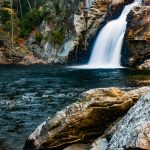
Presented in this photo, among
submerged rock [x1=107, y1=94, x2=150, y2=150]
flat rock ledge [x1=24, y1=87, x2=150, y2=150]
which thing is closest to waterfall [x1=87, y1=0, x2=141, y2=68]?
flat rock ledge [x1=24, y1=87, x2=150, y2=150]

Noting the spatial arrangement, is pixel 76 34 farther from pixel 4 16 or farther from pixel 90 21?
pixel 4 16

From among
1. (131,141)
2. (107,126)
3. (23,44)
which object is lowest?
(23,44)

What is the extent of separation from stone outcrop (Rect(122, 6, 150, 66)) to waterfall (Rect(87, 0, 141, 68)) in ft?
6.61

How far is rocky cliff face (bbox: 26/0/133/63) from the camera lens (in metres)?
54.4

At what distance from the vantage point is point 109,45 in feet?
161

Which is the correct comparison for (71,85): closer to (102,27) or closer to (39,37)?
(102,27)

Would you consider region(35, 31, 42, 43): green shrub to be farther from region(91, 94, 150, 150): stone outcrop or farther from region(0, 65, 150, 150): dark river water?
region(91, 94, 150, 150): stone outcrop

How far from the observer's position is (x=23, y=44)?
200 ft

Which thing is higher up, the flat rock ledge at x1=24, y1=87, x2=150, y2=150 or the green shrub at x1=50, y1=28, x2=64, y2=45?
the flat rock ledge at x1=24, y1=87, x2=150, y2=150

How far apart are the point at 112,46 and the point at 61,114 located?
3586 centimetres

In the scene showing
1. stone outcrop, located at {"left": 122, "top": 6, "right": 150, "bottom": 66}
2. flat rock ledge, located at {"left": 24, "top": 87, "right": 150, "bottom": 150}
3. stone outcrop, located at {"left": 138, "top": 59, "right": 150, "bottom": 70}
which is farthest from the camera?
stone outcrop, located at {"left": 122, "top": 6, "right": 150, "bottom": 66}

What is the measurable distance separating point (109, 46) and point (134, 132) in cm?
3931

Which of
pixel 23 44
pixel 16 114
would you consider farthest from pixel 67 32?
pixel 16 114

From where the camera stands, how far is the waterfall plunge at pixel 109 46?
4838cm
